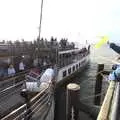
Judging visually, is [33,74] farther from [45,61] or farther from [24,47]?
[45,61]

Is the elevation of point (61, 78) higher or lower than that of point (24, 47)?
lower

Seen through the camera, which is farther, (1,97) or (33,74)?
(33,74)

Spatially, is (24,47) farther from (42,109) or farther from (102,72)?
(42,109)

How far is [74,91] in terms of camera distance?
11367mm

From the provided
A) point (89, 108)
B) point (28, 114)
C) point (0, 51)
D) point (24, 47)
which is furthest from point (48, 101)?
point (24, 47)

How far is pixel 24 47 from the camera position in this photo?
26.6 metres

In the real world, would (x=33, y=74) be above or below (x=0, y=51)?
below

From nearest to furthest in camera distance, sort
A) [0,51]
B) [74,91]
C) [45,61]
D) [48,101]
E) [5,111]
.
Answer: [74,91] < [5,111] < [48,101] < [0,51] < [45,61]

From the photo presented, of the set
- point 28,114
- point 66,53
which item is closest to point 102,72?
point 28,114

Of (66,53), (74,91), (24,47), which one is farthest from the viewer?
(66,53)

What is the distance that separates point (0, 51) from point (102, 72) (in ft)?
29.5

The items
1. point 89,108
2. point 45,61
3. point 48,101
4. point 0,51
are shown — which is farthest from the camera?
point 45,61

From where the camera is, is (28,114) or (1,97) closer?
(28,114)

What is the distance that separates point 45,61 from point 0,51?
8261 mm
